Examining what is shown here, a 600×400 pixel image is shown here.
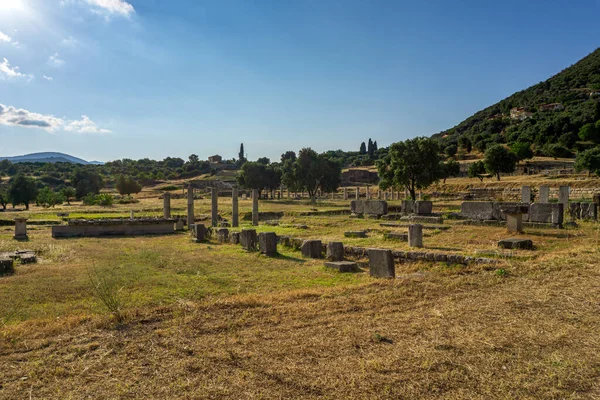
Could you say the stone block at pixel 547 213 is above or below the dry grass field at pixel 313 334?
above

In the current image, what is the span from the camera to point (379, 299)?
7.99 meters

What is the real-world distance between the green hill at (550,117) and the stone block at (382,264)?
68921 millimetres

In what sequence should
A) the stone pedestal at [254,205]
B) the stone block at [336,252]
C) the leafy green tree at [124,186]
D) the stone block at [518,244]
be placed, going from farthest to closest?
the leafy green tree at [124,186] < the stone pedestal at [254,205] < the stone block at [336,252] < the stone block at [518,244]

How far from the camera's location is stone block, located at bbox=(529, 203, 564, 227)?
17.5 meters

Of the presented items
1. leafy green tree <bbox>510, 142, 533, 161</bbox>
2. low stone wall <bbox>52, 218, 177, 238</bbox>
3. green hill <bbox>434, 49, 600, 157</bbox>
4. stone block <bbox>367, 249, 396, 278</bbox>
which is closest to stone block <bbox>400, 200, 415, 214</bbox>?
low stone wall <bbox>52, 218, 177, 238</bbox>

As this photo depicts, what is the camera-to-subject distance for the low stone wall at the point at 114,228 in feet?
77.8

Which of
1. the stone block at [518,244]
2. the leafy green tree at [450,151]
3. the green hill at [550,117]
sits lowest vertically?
the stone block at [518,244]

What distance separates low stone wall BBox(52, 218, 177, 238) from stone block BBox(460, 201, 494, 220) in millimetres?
16637

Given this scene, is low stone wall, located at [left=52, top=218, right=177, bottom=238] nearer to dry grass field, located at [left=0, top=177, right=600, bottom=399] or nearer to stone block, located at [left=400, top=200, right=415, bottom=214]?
dry grass field, located at [left=0, top=177, right=600, bottom=399]

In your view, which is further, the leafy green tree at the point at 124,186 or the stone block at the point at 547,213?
the leafy green tree at the point at 124,186

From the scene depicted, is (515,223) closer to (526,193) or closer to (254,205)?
(526,193)

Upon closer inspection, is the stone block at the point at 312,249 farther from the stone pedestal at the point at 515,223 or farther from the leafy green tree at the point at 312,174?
the leafy green tree at the point at 312,174

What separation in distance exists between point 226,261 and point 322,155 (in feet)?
128

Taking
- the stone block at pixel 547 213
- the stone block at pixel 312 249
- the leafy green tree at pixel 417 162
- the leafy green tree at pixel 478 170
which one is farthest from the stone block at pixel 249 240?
the leafy green tree at pixel 478 170
